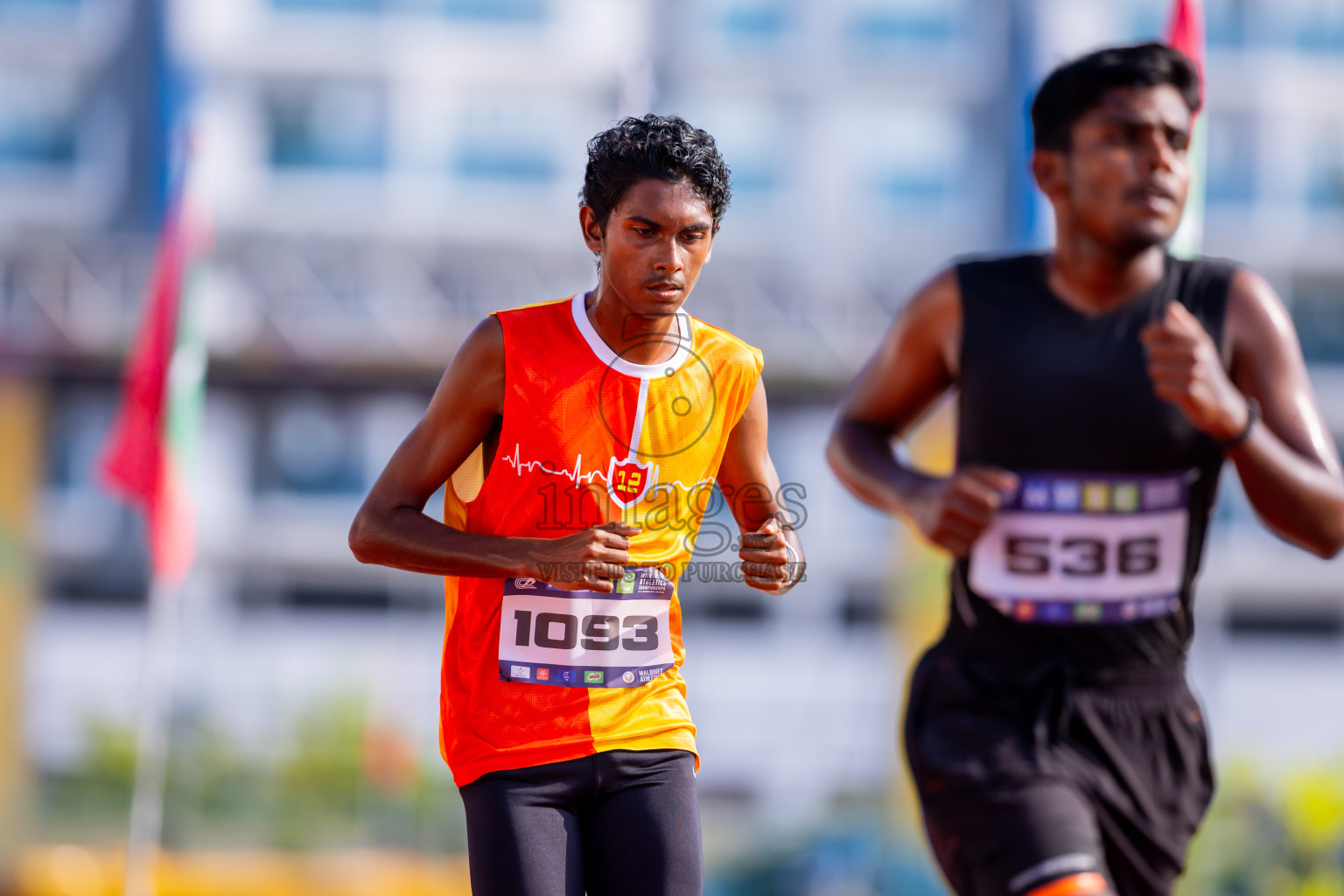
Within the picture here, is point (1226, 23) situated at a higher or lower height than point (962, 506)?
higher

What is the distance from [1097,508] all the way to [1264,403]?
368 mm

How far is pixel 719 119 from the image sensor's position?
33562mm

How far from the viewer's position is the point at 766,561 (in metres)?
2.72

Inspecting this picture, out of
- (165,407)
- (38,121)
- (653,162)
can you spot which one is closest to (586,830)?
(653,162)

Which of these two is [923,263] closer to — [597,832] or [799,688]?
[799,688]

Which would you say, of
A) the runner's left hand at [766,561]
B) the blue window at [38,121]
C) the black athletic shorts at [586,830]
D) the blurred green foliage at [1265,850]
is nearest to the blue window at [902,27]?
the blue window at [38,121]

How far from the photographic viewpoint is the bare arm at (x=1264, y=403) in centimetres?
246

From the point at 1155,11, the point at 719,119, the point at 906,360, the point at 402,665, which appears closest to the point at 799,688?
the point at 402,665

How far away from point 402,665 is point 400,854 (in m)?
6.22

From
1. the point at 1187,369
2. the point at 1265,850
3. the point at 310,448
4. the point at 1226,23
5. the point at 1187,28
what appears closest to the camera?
the point at 1187,369

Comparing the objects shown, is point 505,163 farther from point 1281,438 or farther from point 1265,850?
point 1281,438

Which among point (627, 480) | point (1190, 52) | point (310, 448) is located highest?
point (1190, 52)

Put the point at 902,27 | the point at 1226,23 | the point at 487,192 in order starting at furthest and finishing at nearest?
the point at 902,27 < the point at 487,192 < the point at 1226,23

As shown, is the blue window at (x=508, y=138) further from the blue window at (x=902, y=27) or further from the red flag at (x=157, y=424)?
the red flag at (x=157, y=424)
